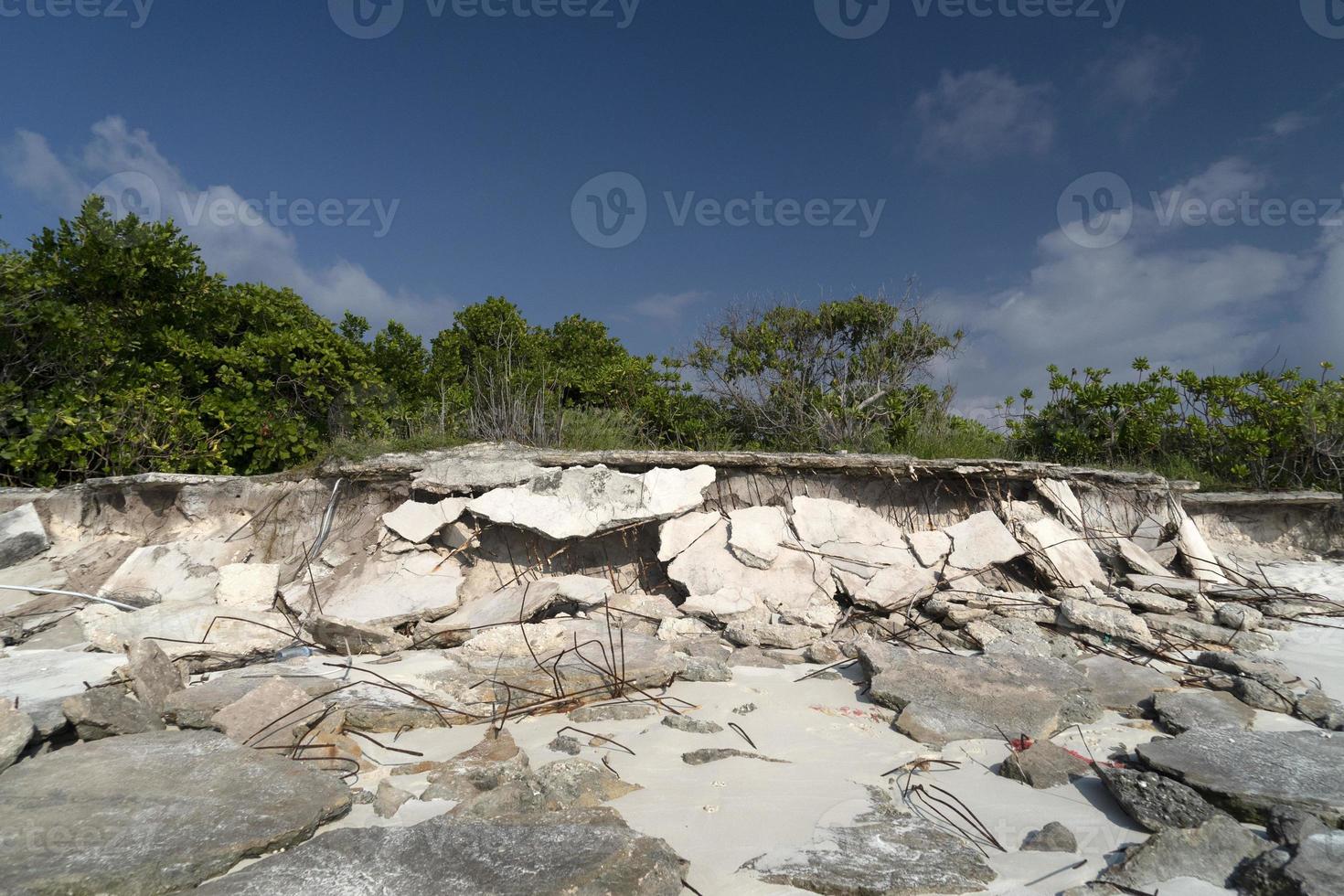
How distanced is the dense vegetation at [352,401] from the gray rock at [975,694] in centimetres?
462

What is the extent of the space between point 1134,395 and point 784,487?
5841 mm

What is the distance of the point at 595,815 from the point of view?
2.65 meters

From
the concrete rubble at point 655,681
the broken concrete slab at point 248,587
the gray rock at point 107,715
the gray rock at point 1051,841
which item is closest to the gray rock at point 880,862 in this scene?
the concrete rubble at point 655,681

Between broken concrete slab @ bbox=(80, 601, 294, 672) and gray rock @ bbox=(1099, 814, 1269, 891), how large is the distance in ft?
17.3

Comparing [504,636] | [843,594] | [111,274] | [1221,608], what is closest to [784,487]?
[843,594]

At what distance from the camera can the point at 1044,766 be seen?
10.3 feet

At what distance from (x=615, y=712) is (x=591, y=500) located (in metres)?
3.25

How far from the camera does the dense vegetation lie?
8344mm

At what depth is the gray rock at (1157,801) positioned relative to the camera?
271cm

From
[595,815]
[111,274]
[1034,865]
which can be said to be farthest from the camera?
[111,274]

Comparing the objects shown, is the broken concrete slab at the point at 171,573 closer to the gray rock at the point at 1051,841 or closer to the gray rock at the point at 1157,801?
the gray rock at the point at 1051,841

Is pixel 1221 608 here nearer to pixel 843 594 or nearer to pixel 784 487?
pixel 843 594

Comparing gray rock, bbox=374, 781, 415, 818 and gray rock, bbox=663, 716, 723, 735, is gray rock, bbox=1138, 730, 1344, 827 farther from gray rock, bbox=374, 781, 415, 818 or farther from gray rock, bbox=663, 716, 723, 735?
gray rock, bbox=374, 781, 415, 818

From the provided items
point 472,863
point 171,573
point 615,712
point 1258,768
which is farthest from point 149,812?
point 171,573
